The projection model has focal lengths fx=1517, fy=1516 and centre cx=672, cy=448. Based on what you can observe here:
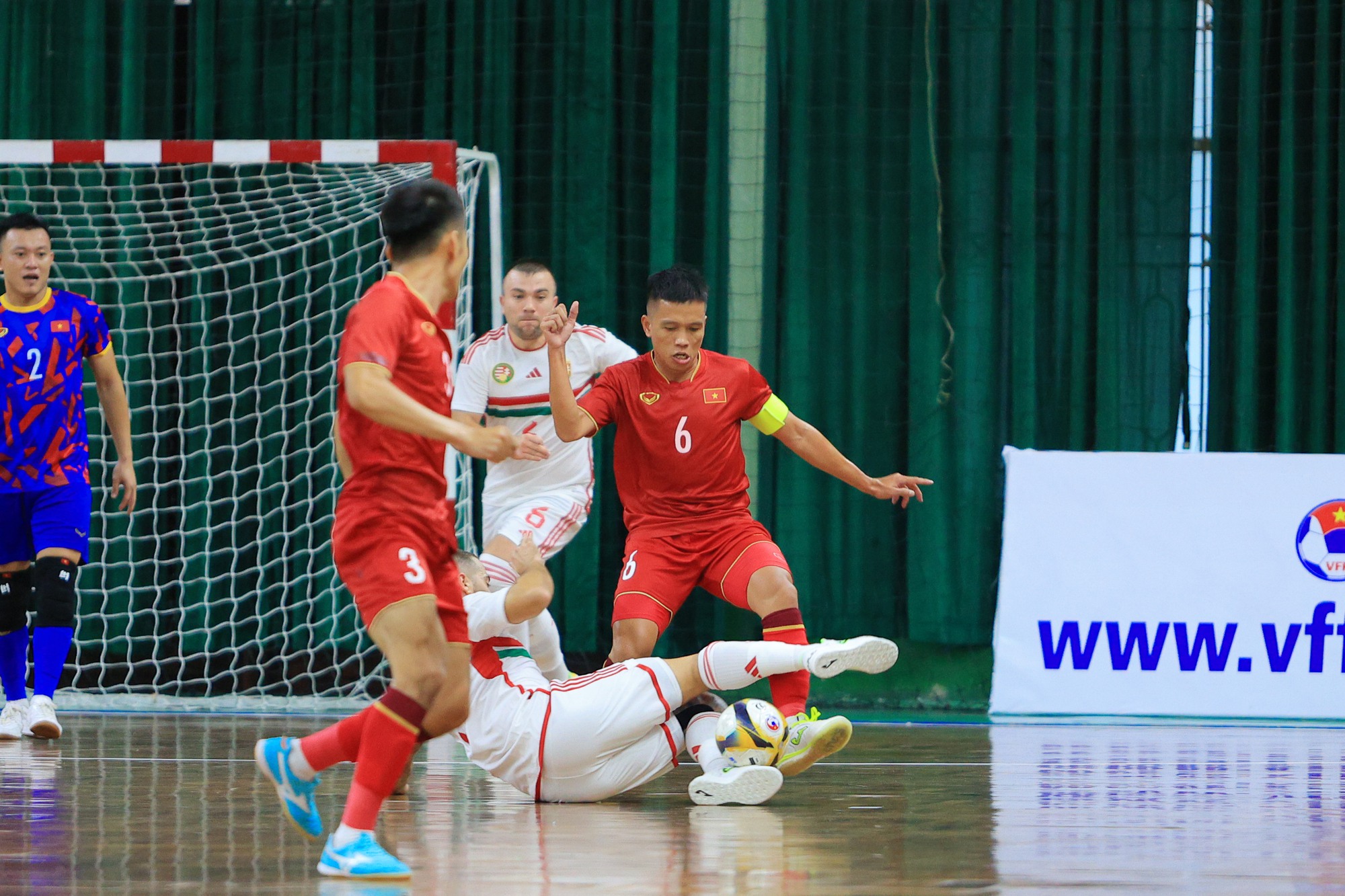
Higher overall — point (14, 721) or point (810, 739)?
point (810, 739)

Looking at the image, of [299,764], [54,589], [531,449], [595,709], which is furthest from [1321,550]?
[54,589]

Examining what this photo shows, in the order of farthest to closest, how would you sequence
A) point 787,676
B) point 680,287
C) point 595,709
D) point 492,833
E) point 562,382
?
point 680,287, point 562,382, point 787,676, point 595,709, point 492,833

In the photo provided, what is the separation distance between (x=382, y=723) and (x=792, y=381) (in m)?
4.85

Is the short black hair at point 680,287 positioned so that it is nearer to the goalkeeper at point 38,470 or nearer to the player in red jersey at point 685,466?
the player in red jersey at point 685,466

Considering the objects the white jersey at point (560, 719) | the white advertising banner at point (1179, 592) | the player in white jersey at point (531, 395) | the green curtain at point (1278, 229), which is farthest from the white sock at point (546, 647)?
the green curtain at point (1278, 229)

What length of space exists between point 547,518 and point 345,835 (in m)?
2.65

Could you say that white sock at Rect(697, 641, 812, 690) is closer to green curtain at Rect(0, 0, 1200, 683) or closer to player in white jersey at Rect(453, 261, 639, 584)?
player in white jersey at Rect(453, 261, 639, 584)

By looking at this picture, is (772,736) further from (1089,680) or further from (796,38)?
(796,38)

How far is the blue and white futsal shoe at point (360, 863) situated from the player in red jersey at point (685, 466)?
1.72 meters

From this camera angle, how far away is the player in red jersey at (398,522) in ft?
9.41

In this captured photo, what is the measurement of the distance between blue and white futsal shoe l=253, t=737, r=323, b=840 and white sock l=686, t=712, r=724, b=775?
3.98ft

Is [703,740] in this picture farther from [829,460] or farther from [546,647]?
[829,460]

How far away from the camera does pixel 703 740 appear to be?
4145mm

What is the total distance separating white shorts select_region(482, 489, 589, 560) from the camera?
5.42 m
